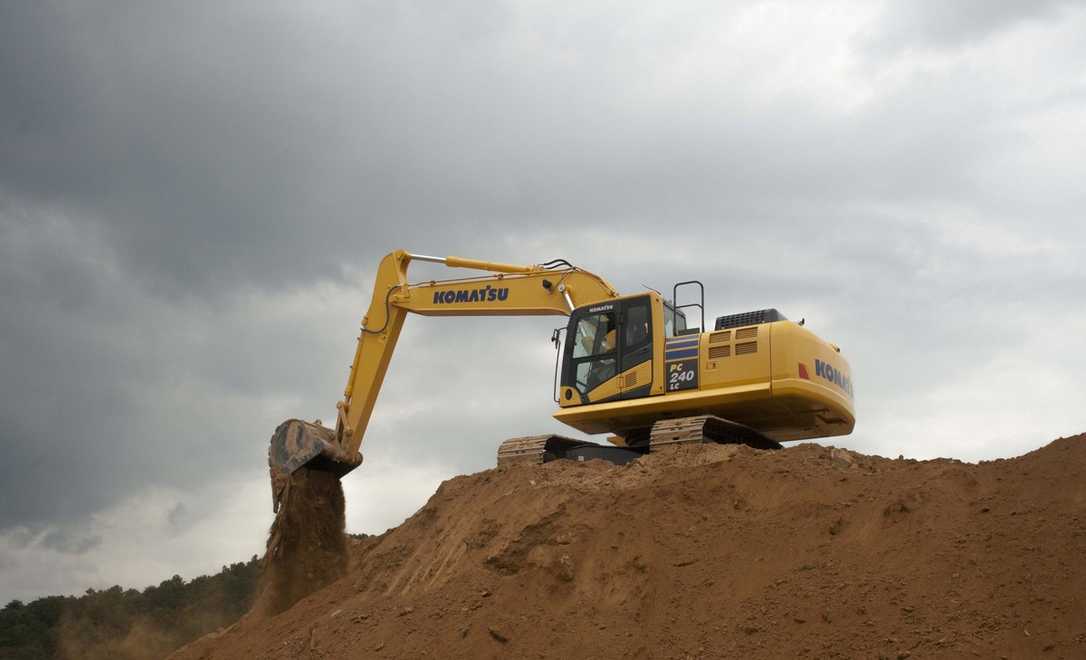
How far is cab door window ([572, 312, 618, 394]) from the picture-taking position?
1466 cm

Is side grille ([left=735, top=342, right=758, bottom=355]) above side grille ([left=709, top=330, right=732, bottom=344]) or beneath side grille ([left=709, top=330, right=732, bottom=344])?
beneath

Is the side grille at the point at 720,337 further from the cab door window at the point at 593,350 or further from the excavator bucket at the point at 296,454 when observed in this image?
the excavator bucket at the point at 296,454

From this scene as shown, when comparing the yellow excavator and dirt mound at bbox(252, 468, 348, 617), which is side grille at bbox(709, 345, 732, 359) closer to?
the yellow excavator

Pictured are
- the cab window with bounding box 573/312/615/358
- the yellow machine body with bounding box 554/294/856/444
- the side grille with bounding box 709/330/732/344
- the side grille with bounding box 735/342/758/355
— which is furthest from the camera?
the cab window with bounding box 573/312/615/358

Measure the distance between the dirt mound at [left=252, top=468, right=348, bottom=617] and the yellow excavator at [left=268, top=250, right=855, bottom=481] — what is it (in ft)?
1.02

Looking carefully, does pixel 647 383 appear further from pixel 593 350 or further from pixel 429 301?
pixel 429 301

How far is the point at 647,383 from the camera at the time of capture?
559 inches

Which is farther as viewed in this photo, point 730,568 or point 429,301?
point 429,301

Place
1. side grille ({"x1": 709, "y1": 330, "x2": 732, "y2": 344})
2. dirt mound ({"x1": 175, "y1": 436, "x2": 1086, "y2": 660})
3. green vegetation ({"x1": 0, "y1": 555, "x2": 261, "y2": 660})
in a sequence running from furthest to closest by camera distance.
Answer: green vegetation ({"x1": 0, "y1": 555, "x2": 261, "y2": 660}) < side grille ({"x1": 709, "y1": 330, "x2": 732, "y2": 344}) < dirt mound ({"x1": 175, "y1": 436, "x2": 1086, "y2": 660})

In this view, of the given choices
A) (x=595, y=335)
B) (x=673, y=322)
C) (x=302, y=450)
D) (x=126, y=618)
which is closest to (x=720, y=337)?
(x=673, y=322)

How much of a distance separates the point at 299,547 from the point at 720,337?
6.33 metres

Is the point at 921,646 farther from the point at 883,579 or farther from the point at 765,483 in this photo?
the point at 765,483

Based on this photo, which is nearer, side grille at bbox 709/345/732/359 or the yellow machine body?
the yellow machine body

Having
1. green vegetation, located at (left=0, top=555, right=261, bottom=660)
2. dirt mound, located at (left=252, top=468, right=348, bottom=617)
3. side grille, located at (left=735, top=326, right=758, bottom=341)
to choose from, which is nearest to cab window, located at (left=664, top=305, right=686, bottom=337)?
side grille, located at (left=735, top=326, right=758, bottom=341)
